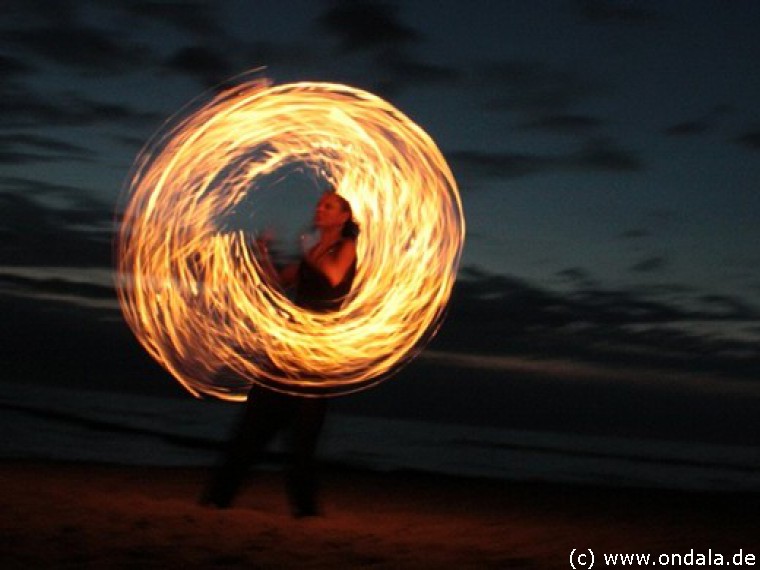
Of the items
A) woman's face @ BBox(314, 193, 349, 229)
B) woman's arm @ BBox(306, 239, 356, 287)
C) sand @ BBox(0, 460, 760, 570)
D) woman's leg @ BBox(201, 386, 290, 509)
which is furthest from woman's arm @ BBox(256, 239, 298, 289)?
sand @ BBox(0, 460, 760, 570)

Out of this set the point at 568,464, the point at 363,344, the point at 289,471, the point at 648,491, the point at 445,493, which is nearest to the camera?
the point at 289,471

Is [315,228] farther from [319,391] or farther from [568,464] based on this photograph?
[568,464]

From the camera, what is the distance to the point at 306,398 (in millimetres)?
7145

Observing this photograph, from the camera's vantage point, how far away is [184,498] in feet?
27.3

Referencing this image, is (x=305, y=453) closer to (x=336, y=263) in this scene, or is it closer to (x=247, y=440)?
(x=247, y=440)

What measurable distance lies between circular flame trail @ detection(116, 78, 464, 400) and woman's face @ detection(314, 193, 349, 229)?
547mm

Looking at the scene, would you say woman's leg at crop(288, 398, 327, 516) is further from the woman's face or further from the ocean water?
the ocean water

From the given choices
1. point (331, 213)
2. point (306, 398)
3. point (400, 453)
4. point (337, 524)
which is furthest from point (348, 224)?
point (400, 453)

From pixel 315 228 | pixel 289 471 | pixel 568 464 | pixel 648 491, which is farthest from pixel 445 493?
pixel 568 464

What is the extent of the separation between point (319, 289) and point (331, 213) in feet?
1.53

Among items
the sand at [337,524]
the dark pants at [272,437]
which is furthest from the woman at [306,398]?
the sand at [337,524]

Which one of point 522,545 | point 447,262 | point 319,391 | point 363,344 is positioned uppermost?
point 447,262

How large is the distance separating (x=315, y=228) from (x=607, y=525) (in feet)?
9.31

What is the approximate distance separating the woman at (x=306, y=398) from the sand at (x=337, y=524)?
31 cm
